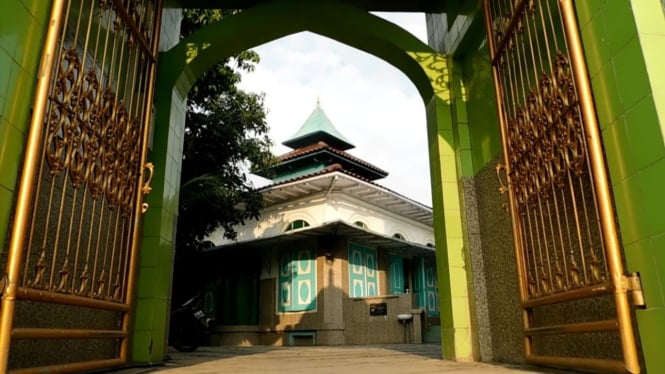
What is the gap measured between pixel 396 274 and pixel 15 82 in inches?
459

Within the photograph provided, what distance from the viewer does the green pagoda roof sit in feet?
50.8

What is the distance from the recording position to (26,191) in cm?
172

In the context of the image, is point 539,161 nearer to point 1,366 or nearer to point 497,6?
point 497,6

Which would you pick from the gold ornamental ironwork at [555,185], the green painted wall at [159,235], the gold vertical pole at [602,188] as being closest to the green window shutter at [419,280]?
the green painted wall at [159,235]

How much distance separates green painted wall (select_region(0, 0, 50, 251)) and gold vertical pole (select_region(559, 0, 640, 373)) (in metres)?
2.33

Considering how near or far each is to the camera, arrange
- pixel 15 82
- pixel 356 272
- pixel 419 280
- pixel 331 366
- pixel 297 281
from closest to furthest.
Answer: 1. pixel 15 82
2. pixel 331 366
3. pixel 297 281
4. pixel 356 272
5. pixel 419 280

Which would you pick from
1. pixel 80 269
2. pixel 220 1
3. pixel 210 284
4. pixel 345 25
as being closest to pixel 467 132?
pixel 345 25

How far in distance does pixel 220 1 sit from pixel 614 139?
375 cm

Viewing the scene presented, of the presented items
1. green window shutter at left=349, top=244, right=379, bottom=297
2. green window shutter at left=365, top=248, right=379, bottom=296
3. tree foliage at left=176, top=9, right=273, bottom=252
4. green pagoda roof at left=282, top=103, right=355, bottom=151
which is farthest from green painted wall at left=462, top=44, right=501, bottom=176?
green pagoda roof at left=282, top=103, right=355, bottom=151

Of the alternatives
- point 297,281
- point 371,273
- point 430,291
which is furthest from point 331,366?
point 430,291

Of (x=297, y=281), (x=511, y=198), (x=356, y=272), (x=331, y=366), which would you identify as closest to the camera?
(x=511, y=198)

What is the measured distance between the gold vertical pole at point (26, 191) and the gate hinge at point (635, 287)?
2.19m

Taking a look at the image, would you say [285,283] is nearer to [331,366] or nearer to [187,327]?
[187,327]

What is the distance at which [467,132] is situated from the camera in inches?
151
